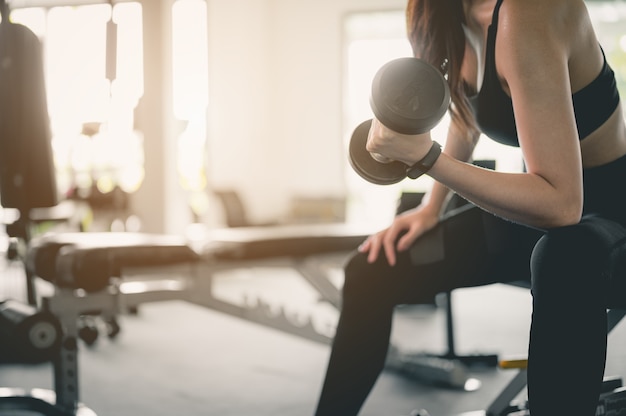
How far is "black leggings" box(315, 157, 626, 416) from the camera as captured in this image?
804 mm

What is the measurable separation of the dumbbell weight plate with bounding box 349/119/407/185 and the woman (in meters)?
0.06

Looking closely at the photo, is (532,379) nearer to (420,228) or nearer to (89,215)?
(420,228)

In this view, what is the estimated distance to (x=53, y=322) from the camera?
1.50m

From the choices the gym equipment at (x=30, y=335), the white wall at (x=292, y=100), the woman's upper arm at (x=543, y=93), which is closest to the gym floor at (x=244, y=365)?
the gym equipment at (x=30, y=335)

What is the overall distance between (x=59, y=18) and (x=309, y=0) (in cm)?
220

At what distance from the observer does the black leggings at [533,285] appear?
804mm

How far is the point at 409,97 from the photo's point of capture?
77cm

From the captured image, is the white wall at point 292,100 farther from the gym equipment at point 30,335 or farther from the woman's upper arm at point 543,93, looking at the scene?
the woman's upper arm at point 543,93

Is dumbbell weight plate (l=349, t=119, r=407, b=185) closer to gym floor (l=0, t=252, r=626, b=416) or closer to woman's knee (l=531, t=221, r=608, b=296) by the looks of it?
woman's knee (l=531, t=221, r=608, b=296)

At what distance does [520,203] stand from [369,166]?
0.21 meters

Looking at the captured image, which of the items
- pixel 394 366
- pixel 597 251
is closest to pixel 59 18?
pixel 394 366

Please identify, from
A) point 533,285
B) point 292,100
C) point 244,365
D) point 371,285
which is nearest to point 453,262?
point 371,285

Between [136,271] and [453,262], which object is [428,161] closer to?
[453,262]

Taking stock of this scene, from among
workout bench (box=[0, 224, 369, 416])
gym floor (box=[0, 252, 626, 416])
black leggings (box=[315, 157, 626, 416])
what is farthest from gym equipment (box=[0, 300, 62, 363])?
black leggings (box=[315, 157, 626, 416])
